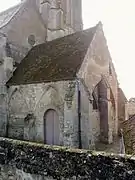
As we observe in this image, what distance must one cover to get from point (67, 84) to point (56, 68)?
2153mm

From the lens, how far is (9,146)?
5.77 m

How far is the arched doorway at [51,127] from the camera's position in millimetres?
15355

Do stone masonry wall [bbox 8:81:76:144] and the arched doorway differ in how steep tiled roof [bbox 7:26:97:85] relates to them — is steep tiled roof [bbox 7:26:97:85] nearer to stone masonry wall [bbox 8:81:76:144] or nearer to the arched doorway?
stone masonry wall [bbox 8:81:76:144]

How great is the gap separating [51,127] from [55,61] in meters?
5.02

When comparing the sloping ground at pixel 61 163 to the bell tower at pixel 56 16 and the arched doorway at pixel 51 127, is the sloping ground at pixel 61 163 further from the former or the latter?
the bell tower at pixel 56 16

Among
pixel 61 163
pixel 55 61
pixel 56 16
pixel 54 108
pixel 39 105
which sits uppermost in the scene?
pixel 56 16

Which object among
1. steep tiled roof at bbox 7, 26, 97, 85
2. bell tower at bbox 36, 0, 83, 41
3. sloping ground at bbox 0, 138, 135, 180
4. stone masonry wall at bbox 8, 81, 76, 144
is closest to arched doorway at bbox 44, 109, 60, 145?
stone masonry wall at bbox 8, 81, 76, 144

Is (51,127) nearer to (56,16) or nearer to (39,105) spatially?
(39,105)

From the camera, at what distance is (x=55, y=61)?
56.6ft

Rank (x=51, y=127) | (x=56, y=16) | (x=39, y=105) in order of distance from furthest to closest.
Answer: (x=56, y=16)
(x=39, y=105)
(x=51, y=127)

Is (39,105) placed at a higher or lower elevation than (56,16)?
lower

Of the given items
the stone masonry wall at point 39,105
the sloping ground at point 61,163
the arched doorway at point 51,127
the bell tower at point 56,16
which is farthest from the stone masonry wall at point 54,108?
the bell tower at point 56,16

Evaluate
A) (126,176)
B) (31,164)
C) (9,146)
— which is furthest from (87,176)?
(9,146)

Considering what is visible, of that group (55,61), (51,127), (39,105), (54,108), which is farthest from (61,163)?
(55,61)
